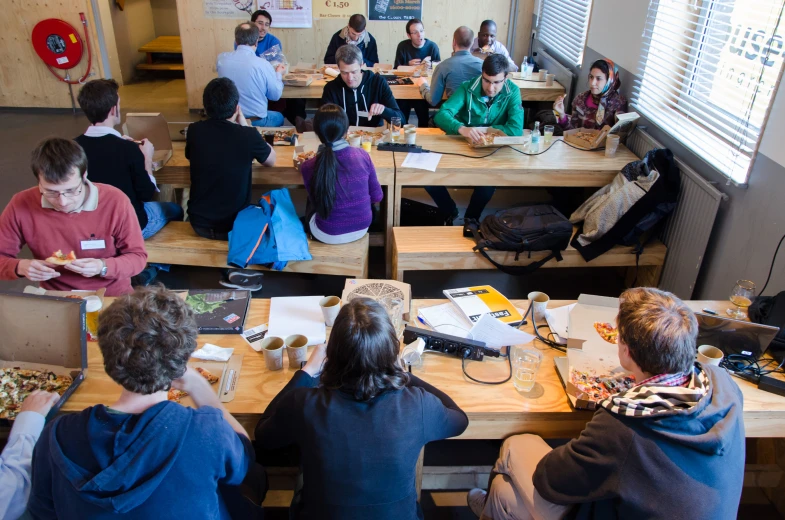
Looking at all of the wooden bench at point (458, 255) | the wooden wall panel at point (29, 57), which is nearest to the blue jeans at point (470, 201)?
the wooden bench at point (458, 255)

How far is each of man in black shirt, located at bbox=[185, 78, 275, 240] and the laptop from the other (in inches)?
94.6

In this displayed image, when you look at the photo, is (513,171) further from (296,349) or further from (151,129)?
Result: (151,129)

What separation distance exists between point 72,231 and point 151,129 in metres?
1.53

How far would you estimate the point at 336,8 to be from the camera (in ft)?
22.0

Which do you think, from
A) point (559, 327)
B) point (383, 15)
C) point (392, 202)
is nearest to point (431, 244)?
point (392, 202)

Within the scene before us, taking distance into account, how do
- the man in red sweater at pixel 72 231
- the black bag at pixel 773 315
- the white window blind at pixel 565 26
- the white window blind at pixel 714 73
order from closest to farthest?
the black bag at pixel 773 315, the man in red sweater at pixel 72 231, the white window blind at pixel 714 73, the white window blind at pixel 565 26

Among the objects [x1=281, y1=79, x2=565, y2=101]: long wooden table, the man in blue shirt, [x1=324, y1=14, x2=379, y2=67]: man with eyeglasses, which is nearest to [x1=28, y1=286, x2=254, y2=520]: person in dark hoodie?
the man in blue shirt

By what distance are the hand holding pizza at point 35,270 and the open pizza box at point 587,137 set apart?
3232 mm

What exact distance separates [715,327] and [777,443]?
0.78 meters

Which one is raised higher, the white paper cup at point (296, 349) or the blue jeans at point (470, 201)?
the white paper cup at point (296, 349)

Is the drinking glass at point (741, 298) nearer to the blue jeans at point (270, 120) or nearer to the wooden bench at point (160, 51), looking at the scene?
the blue jeans at point (270, 120)

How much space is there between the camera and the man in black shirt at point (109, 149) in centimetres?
A: 293

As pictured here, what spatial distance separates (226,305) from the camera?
2.24m

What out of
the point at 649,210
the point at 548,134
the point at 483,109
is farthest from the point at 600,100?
the point at 649,210
